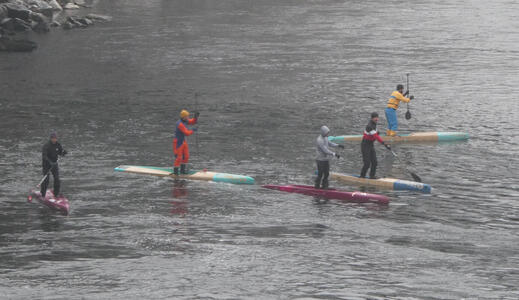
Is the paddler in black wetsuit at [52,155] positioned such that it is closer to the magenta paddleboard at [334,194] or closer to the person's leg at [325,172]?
the magenta paddleboard at [334,194]

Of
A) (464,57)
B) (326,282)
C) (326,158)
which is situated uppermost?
(464,57)

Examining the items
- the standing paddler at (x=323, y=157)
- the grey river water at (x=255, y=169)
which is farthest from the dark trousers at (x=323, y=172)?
the grey river water at (x=255, y=169)

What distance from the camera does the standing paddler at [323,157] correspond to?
30.3 m

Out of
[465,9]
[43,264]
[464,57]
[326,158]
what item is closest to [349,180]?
[326,158]

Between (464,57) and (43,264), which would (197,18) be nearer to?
(464,57)

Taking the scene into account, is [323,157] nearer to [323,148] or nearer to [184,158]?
[323,148]

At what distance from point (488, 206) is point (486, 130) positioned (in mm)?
15561

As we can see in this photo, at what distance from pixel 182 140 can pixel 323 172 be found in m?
6.14

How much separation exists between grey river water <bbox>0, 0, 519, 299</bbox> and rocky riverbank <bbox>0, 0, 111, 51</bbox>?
3.44 meters

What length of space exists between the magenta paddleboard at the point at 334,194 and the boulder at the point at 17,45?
174ft

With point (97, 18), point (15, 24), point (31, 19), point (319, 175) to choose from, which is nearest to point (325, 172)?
point (319, 175)

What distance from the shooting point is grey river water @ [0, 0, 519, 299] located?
23.3 metres

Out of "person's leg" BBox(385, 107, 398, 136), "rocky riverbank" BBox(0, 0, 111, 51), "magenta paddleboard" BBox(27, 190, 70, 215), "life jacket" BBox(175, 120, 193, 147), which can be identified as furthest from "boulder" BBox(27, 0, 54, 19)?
"magenta paddleboard" BBox(27, 190, 70, 215)

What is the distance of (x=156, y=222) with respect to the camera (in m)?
28.1
